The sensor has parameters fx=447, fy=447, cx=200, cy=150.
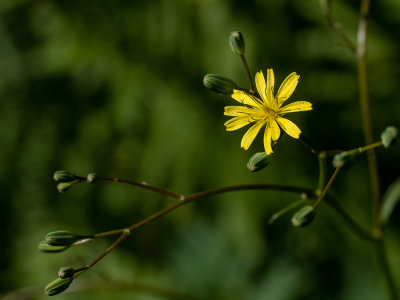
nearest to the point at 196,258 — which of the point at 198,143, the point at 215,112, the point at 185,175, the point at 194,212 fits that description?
the point at 194,212

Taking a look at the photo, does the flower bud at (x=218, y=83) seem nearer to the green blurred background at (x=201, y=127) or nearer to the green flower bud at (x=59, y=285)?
the green flower bud at (x=59, y=285)

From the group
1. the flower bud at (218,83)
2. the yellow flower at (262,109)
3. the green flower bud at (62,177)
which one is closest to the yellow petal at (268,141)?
the yellow flower at (262,109)

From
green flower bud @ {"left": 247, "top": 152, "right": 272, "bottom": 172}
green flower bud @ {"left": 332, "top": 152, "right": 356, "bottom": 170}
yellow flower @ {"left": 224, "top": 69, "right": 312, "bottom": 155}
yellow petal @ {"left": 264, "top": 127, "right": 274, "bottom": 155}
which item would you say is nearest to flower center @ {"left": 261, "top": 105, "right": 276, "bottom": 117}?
yellow flower @ {"left": 224, "top": 69, "right": 312, "bottom": 155}

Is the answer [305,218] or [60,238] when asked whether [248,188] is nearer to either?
[305,218]

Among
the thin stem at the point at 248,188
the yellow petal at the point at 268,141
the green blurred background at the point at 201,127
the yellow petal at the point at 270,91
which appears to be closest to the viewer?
the yellow petal at the point at 268,141

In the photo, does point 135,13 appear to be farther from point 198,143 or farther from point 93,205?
point 93,205

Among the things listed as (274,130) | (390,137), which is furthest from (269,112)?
(390,137)

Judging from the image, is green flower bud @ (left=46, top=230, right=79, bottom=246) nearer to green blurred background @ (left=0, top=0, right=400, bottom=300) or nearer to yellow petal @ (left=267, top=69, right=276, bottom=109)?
yellow petal @ (left=267, top=69, right=276, bottom=109)
